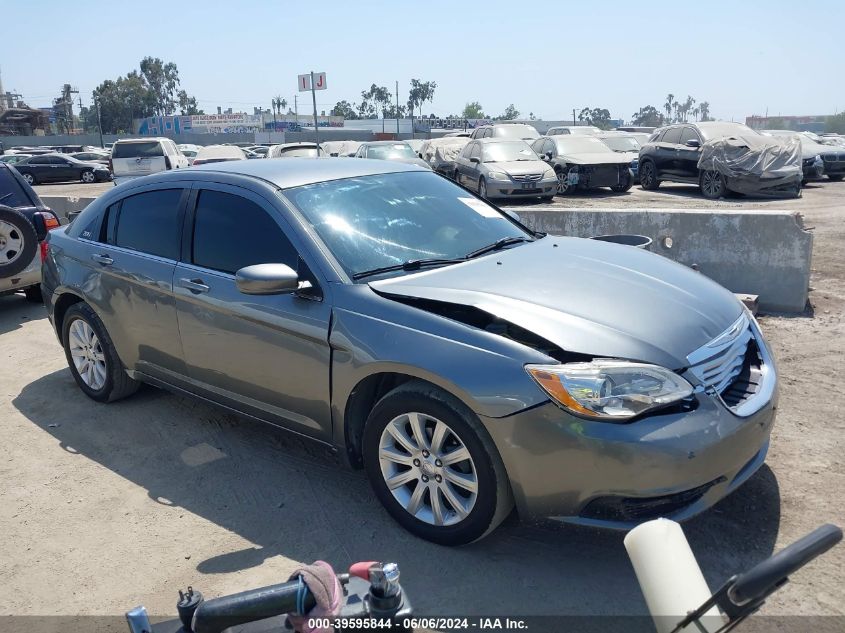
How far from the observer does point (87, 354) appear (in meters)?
5.22

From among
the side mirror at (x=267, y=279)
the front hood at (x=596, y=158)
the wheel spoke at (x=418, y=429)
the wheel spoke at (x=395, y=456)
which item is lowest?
the wheel spoke at (x=395, y=456)

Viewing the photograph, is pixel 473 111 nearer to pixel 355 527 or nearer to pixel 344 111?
pixel 344 111

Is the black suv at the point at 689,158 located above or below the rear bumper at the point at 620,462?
above

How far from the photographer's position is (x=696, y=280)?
151 inches

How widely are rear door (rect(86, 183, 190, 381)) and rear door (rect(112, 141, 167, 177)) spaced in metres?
16.2

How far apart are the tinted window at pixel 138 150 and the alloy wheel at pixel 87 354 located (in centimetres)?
1625

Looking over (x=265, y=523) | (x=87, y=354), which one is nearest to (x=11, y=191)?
(x=87, y=354)

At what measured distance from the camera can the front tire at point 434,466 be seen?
3.00 meters

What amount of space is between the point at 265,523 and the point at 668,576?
2.33 metres

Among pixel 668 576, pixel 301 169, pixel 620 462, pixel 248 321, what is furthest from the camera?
pixel 301 169

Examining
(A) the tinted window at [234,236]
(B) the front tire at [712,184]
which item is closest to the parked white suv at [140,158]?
(B) the front tire at [712,184]

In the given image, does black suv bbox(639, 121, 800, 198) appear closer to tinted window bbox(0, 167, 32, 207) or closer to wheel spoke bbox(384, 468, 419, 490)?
tinted window bbox(0, 167, 32, 207)

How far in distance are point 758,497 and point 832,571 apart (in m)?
0.58

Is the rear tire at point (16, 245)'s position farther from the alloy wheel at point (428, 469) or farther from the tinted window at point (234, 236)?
the alloy wheel at point (428, 469)
